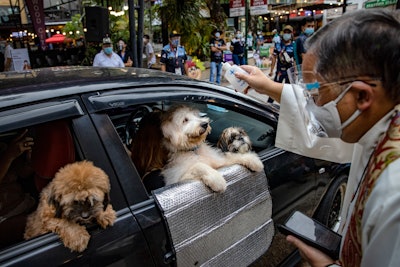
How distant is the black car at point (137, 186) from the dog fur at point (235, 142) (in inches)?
6.6

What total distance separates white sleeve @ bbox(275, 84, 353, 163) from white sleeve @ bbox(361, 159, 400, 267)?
2.76ft

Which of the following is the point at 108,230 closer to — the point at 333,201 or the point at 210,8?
the point at 333,201

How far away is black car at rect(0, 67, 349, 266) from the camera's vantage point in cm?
149

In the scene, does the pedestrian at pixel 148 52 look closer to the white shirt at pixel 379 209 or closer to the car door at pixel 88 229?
the car door at pixel 88 229

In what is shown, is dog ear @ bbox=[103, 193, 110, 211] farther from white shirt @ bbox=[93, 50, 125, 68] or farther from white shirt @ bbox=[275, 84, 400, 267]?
white shirt @ bbox=[93, 50, 125, 68]

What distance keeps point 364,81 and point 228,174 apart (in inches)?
46.9

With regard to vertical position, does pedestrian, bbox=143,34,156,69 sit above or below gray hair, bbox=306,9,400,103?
below

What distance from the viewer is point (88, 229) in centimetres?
149

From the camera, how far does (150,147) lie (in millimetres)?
2277

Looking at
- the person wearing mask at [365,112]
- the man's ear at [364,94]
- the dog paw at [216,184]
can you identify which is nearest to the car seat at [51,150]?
the dog paw at [216,184]

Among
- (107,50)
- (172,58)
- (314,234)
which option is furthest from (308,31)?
(314,234)

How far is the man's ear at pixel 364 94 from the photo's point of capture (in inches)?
40.7

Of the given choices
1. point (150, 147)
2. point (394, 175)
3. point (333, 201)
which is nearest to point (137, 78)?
point (150, 147)

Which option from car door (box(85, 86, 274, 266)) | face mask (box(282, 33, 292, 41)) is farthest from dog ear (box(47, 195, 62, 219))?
face mask (box(282, 33, 292, 41))
